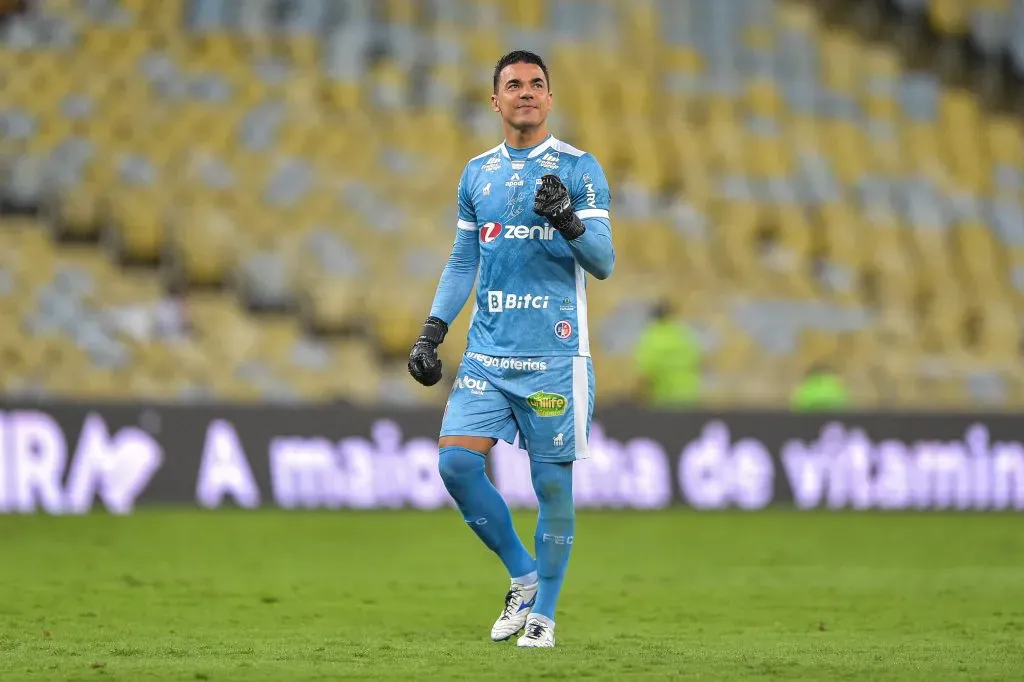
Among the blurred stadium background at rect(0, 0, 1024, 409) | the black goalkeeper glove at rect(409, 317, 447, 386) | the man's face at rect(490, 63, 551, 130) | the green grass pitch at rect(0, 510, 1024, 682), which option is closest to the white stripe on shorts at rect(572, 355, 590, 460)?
the black goalkeeper glove at rect(409, 317, 447, 386)

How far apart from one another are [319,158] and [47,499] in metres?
7.19

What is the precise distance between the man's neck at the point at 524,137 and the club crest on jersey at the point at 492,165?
0.27 ft

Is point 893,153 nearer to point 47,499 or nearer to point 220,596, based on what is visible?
point 47,499

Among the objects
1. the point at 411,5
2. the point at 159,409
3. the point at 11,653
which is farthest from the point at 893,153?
the point at 11,653

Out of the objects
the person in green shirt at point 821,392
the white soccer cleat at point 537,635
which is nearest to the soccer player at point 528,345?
the white soccer cleat at point 537,635

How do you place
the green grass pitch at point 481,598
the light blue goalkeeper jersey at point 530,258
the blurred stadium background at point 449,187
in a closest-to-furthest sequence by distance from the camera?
the green grass pitch at point 481,598 → the light blue goalkeeper jersey at point 530,258 → the blurred stadium background at point 449,187

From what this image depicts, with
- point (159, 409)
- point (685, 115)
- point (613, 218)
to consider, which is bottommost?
point (159, 409)

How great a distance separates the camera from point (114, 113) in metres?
19.4

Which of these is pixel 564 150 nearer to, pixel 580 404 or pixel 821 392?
pixel 580 404

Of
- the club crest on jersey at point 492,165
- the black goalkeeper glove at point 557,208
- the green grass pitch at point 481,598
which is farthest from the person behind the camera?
the club crest on jersey at point 492,165

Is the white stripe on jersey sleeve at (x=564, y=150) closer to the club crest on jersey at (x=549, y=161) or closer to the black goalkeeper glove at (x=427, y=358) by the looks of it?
the club crest on jersey at (x=549, y=161)

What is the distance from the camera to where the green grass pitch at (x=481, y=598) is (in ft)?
19.9

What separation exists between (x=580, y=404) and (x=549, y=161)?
1.01 metres

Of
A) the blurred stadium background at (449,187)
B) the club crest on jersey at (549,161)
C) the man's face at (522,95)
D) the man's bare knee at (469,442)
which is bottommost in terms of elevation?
the man's bare knee at (469,442)
